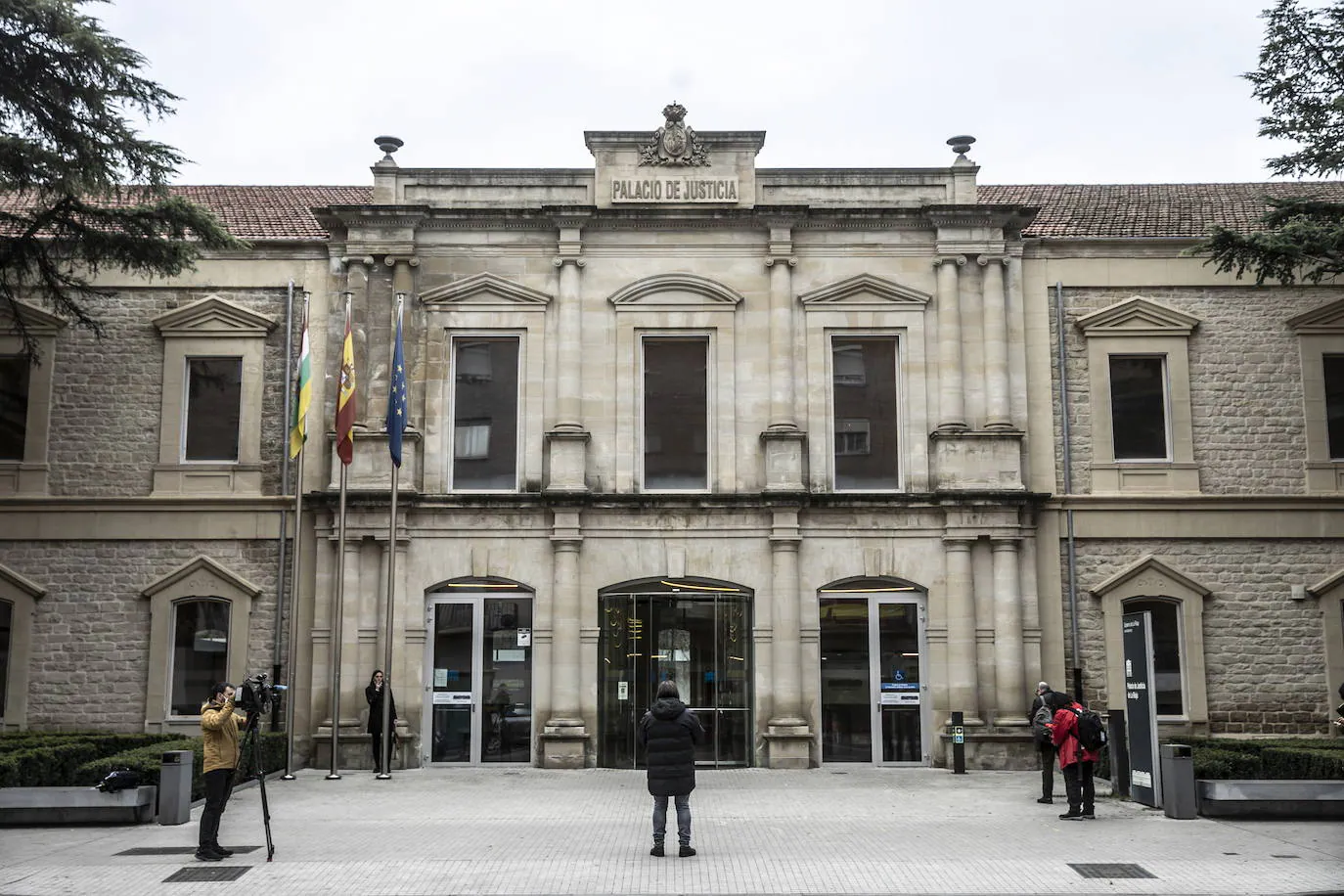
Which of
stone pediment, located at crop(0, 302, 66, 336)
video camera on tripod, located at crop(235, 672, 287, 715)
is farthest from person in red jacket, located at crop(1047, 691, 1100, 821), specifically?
stone pediment, located at crop(0, 302, 66, 336)

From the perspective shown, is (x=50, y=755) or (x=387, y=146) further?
(x=387, y=146)

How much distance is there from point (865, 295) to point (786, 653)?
680 centimetres

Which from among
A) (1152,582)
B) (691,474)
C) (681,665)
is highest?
(691,474)

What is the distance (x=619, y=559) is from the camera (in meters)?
24.1

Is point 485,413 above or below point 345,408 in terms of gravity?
above

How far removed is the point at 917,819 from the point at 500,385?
1184cm

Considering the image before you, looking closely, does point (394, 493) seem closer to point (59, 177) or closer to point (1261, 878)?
point (59, 177)

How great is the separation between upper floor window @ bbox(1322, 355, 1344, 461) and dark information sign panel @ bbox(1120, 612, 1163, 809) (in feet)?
31.9

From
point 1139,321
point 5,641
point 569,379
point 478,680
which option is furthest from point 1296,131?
point 5,641

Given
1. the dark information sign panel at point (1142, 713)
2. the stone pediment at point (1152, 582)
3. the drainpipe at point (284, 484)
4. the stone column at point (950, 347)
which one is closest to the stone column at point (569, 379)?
the drainpipe at point (284, 484)

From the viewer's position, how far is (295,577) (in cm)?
2314

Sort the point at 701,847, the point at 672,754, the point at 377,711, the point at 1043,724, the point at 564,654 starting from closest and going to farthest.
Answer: the point at 672,754
the point at 701,847
the point at 1043,724
the point at 377,711
the point at 564,654

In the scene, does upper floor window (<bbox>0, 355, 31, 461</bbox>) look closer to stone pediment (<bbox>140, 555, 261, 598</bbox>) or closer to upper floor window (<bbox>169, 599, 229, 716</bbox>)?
stone pediment (<bbox>140, 555, 261, 598</bbox>)

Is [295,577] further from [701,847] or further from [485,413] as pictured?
[701,847]
